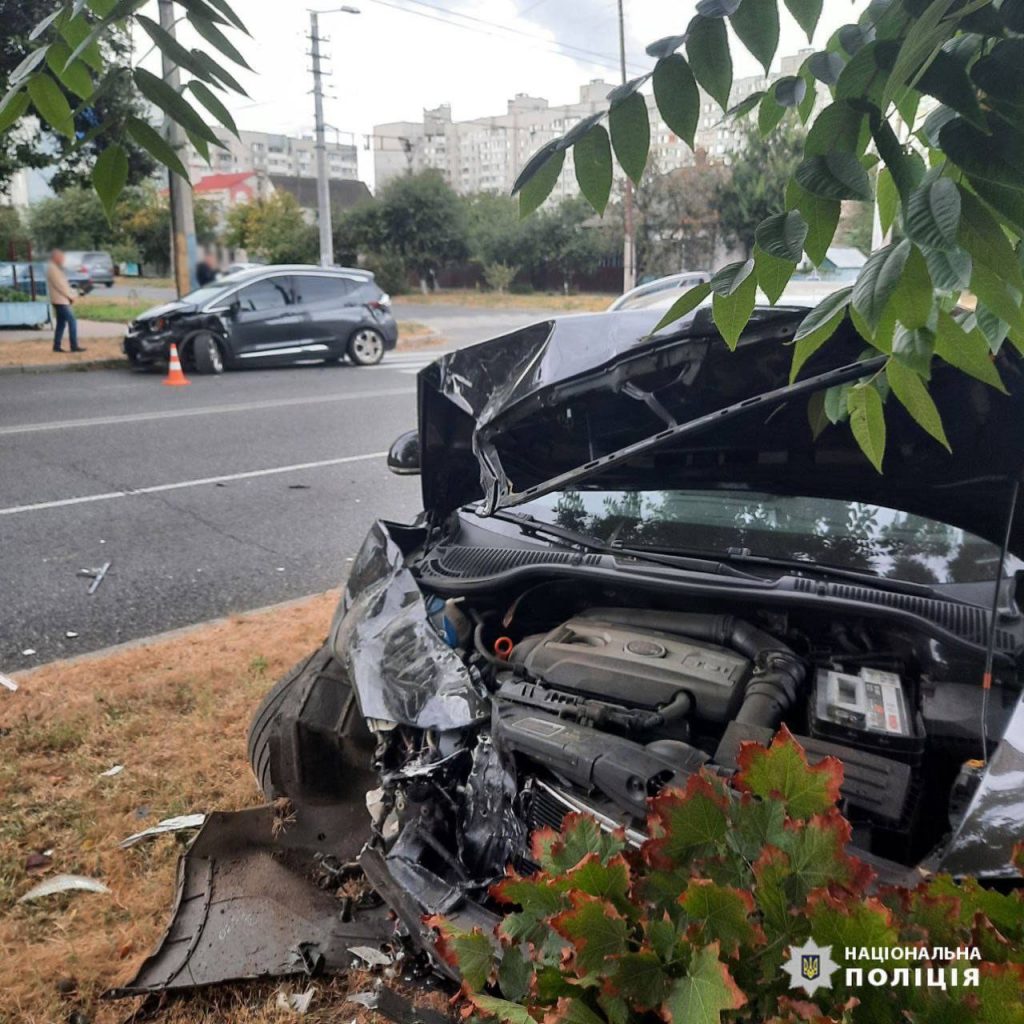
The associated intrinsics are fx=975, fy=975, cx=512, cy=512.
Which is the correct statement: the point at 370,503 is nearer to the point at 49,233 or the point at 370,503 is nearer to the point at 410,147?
the point at 49,233

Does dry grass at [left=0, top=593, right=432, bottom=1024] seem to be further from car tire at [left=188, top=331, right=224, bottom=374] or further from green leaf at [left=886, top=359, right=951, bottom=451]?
car tire at [left=188, top=331, right=224, bottom=374]

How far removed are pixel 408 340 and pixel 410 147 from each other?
23034mm

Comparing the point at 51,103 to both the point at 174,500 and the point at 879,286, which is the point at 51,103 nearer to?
the point at 879,286

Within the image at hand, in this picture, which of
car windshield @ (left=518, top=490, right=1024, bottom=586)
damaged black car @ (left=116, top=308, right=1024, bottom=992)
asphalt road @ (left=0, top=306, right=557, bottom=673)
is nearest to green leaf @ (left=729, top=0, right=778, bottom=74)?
damaged black car @ (left=116, top=308, right=1024, bottom=992)

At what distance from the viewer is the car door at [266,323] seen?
14.1m

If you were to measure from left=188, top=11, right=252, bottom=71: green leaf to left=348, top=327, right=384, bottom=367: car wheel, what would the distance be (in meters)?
14.1

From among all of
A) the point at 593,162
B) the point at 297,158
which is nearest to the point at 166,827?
the point at 593,162

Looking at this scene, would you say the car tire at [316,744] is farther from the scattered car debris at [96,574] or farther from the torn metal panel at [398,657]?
the scattered car debris at [96,574]

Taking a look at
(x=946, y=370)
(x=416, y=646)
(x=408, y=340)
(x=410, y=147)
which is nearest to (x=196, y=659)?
(x=416, y=646)

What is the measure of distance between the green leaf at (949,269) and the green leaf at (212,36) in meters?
1.07

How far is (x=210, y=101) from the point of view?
162 centimetres

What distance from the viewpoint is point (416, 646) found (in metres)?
2.51

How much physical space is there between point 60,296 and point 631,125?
50.8ft

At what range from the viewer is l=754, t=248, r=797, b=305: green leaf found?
4.20ft
